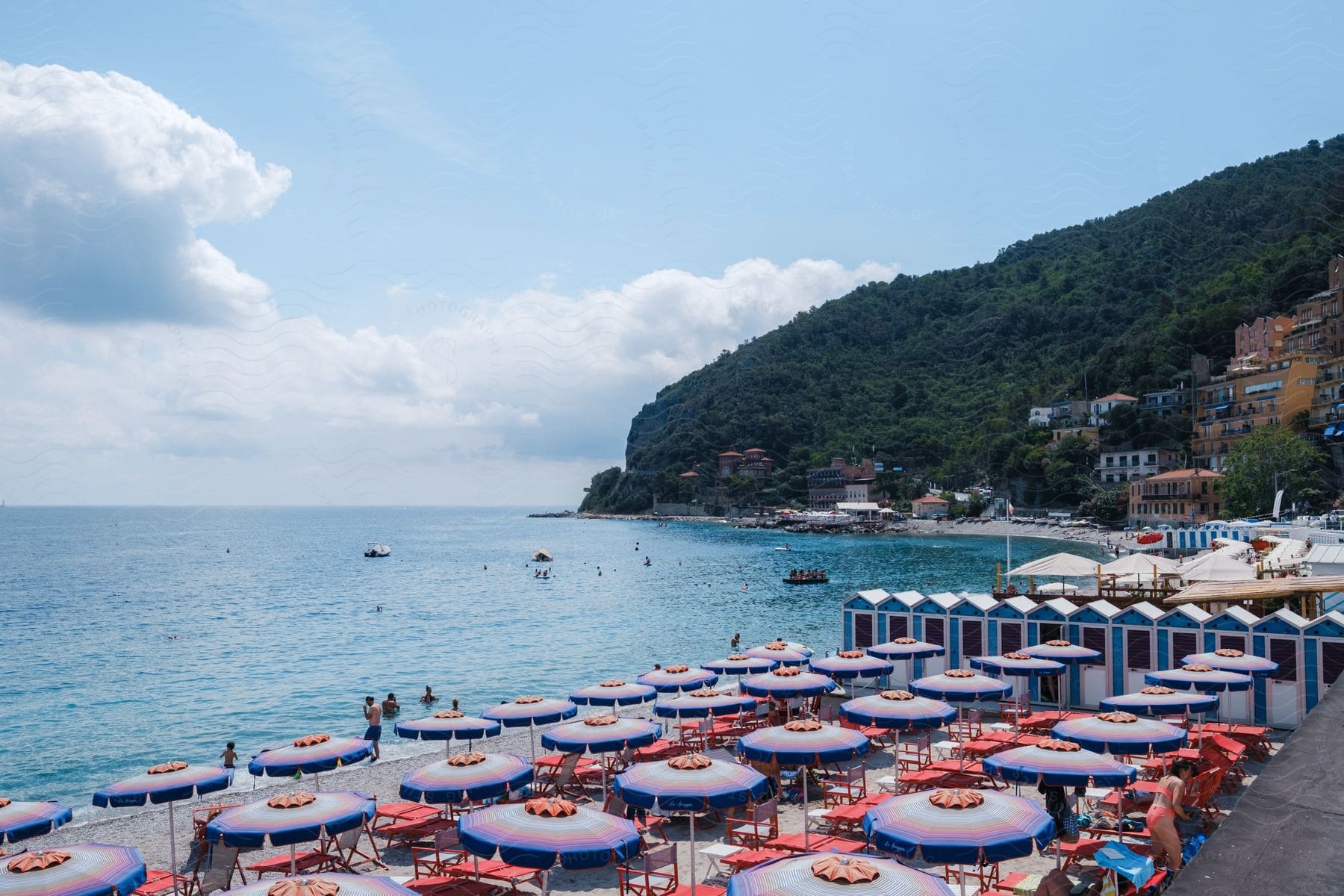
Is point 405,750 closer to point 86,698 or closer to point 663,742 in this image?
point 663,742

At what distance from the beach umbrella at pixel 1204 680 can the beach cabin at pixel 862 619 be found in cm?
934

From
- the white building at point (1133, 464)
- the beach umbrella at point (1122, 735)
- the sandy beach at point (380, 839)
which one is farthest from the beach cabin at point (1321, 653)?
the white building at point (1133, 464)

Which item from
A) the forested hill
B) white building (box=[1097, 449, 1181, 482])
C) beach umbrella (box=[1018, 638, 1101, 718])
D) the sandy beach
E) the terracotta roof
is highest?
the forested hill

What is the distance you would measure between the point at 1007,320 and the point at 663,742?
611ft

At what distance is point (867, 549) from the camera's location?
114 m

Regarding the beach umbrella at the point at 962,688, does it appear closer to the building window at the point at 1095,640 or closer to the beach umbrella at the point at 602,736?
the beach umbrella at the point at 602,736

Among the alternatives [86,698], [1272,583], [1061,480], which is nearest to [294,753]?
[1272,583]

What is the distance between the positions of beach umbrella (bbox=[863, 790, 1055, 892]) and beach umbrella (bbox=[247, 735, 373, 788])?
8272 millimetres

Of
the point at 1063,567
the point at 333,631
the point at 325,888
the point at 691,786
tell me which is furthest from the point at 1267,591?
the point at 333,631

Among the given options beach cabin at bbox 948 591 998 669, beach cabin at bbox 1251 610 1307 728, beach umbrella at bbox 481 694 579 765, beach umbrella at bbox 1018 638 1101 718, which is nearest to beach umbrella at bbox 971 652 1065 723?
beach umbrella at bbox 1018 638 1101 718

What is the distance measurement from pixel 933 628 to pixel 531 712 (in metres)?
11.8

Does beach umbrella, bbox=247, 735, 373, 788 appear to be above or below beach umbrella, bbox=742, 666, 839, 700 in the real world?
below

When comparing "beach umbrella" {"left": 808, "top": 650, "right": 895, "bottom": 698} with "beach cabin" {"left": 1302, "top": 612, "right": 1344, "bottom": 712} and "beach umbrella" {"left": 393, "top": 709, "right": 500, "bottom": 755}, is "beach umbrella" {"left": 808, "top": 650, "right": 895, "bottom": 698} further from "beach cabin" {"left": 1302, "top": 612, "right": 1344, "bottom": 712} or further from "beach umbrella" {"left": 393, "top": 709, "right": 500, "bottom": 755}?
"beach cabin" {"left": 1302, "top": 612, "right": 1344, "bottom": 712}

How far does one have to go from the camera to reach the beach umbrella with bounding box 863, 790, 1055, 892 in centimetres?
786
